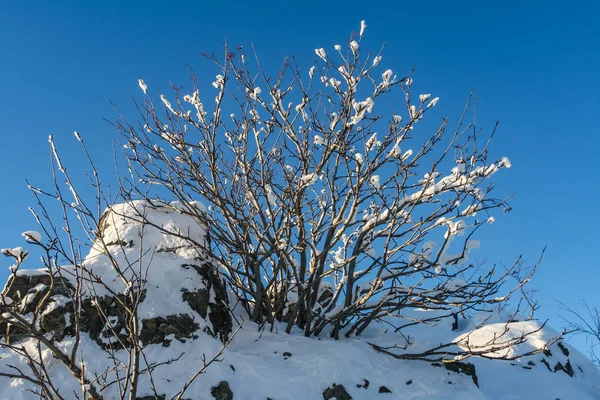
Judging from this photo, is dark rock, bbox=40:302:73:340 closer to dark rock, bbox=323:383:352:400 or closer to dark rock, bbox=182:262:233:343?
dark rock, bbox=182:262:233:343

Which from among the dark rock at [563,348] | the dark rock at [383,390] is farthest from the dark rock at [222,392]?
the dark rock at [563,348]

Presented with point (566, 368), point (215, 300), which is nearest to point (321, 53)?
point (215, 300)

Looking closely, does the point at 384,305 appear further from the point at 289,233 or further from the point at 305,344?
the point at 289,233

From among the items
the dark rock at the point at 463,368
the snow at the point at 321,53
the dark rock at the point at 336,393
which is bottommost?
the dark rock at the point at 336,393

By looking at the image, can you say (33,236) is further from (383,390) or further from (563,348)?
(563,348)

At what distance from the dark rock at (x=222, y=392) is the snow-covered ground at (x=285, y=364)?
0.05m

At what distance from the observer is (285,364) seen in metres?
5.74

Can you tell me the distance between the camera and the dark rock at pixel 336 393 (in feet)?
17.3

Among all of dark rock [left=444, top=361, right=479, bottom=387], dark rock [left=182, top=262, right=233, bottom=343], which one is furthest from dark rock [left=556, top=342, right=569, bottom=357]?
dark rock [left=182, top=262, right=233, bottom=343]

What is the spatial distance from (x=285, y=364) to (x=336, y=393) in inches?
31.0

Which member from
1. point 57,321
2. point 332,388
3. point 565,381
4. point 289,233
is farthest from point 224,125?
point 565,381

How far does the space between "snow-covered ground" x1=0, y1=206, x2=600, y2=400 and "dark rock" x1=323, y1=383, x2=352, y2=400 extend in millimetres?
45

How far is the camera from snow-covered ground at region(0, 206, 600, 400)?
16.1 feet

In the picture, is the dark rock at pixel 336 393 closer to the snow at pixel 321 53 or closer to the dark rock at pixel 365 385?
the dark rock at pixel 365 385
